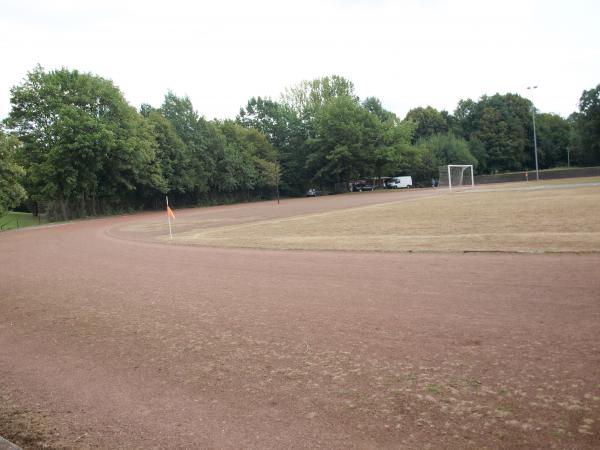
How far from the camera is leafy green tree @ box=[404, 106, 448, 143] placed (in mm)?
105812

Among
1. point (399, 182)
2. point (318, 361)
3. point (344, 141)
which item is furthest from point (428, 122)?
point (318, 361)

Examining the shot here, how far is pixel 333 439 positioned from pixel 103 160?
5071 cm

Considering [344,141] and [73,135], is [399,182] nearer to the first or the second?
[344,141]

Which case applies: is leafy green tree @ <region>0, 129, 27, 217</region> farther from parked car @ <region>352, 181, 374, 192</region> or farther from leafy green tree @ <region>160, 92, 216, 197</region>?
parked car @ <region>352, 181, 374, 192</region>

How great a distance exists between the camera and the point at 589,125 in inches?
3199

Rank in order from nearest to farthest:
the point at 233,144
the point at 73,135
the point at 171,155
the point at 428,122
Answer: the point at 73,135, the point at 171,155, the point at 233,144, the point at 428,122

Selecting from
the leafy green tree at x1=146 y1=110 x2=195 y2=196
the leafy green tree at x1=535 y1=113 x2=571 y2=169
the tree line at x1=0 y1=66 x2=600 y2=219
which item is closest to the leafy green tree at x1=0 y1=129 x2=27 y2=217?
the tree line at x1=0 y1=66 x2=600 y2=219

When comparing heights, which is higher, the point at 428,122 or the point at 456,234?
the point at 428,122

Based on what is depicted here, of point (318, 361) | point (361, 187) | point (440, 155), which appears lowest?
point (318, 361)

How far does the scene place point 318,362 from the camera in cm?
494

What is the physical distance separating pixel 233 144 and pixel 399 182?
32.9 meters

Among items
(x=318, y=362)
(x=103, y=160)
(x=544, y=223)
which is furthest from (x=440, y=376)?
(x=103, y=160)

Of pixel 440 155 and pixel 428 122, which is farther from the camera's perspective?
pixel 428 122

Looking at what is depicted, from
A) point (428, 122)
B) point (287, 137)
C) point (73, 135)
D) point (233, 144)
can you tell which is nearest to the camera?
point (73, 135)
